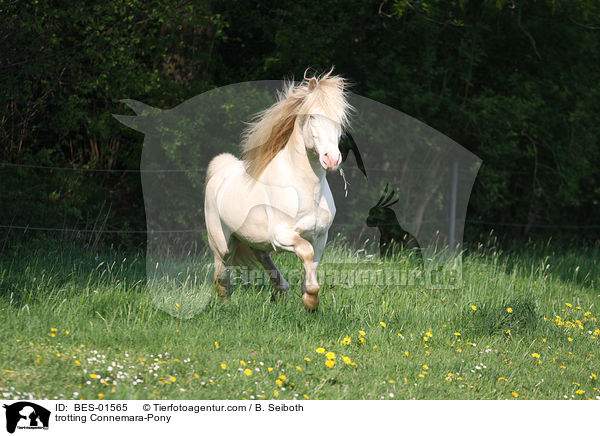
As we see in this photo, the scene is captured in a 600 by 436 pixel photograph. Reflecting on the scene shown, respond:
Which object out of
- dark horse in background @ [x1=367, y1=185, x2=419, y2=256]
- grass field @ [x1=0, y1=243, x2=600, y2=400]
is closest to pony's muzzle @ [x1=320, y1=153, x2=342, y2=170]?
grass field @ [x1=0, y1=243, x2=600, y2=400]

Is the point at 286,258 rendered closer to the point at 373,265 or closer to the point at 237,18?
the point at 373,265

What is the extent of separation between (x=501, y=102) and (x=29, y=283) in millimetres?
8291

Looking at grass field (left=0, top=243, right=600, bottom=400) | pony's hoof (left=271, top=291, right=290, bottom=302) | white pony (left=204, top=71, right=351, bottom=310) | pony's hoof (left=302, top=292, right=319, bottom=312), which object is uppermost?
white pony (left=204, top=71, right=351, bottom=310)

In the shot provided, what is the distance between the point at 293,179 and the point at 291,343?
1.28 metres

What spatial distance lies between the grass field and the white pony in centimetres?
54

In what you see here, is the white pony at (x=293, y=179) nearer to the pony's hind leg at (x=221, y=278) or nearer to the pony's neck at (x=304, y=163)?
the pony's neck at (x=304, y=163)

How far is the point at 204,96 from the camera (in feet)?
28.8

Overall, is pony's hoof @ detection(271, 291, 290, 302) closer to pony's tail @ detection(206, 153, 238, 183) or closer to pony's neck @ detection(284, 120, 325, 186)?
pony's neck @ detection(284, 120, 325, 186)

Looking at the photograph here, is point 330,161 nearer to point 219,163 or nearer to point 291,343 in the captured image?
point 291,343

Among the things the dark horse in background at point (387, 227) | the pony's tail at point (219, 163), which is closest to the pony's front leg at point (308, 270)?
the pony's tail at point (219, 163)

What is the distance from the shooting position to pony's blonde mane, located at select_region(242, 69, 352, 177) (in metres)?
4.77

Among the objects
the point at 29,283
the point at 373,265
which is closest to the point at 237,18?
the point at 373,265

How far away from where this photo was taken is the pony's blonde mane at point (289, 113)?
477 centimetres
